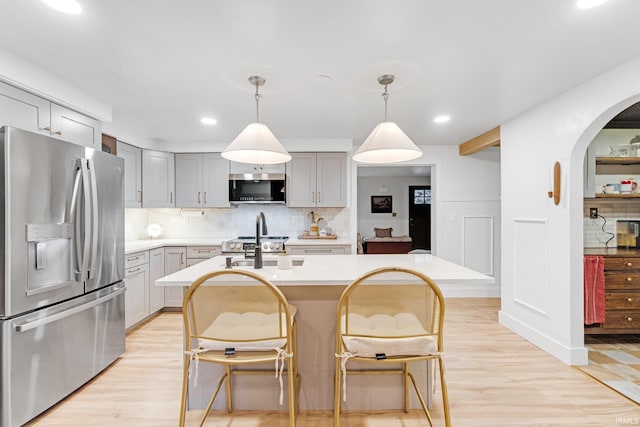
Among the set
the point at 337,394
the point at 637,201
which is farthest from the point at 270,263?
the point at 637,201

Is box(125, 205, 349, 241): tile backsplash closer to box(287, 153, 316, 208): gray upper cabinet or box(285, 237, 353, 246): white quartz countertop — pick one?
box(287, 153, 316, 208): gray upper cabinet

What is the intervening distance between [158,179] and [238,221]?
1200mm

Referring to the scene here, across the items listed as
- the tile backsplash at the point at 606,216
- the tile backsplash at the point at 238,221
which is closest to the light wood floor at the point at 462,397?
the tile backsplash at the point at 606,216

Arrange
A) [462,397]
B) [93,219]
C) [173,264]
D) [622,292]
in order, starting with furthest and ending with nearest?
1. [173,264]
2. [622,292]
3. [93,219]
4. [462,397]

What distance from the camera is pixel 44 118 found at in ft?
7.41

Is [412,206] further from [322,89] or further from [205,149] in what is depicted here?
[322,89]

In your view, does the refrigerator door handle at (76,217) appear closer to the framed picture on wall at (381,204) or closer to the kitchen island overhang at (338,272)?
the kitchen island overhang at (338,272)

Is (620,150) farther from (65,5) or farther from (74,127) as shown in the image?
(74,127)

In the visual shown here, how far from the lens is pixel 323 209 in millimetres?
4824

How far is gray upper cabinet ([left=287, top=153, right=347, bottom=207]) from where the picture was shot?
4.47 m

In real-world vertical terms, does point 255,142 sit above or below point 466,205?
above

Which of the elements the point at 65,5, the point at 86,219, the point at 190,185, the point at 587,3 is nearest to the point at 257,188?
the point at 190,185

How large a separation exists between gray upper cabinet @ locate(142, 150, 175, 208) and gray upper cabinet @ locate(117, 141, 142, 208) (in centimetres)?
7

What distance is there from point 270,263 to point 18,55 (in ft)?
6.79
